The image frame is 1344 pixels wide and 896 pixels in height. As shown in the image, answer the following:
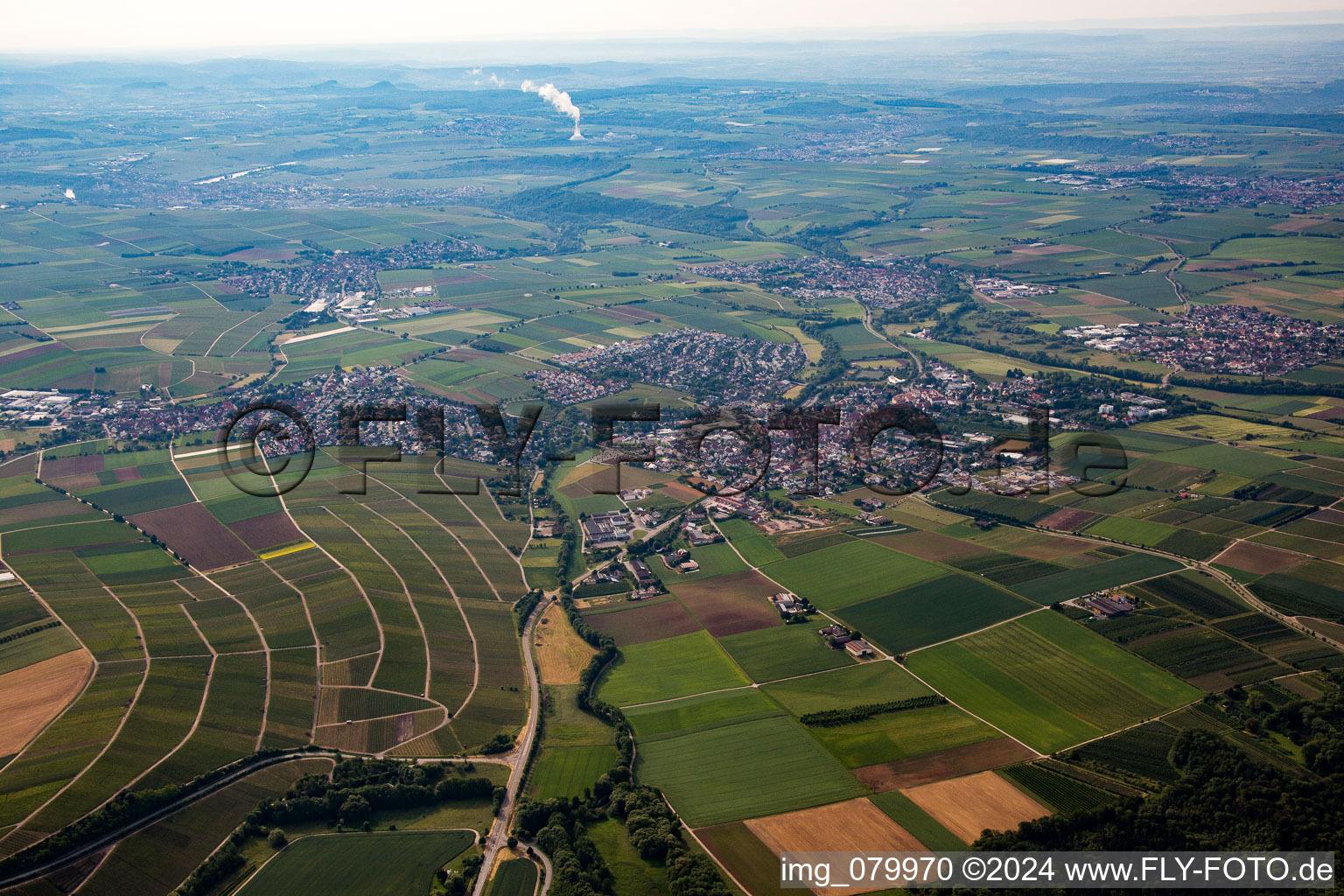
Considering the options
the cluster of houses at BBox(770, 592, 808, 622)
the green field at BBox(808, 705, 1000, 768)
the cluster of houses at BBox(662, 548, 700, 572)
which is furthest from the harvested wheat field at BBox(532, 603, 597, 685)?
the green field at BBox(808, 705, 1000, 768)

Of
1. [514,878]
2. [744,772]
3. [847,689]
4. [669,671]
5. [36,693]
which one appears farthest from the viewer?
[669,671]

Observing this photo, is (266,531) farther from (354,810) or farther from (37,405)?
(37,405)

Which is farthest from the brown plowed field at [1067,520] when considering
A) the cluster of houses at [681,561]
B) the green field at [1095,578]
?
the cluster of houses at [681,561]

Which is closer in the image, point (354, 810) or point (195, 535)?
point (354, 810)

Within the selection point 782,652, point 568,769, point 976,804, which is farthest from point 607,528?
point 976,804

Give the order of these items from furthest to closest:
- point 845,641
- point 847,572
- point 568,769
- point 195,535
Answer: point 195,535 → point 847,572 → point 845,641 → point 568,769

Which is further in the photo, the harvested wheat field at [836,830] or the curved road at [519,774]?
the curved road at [519,774]

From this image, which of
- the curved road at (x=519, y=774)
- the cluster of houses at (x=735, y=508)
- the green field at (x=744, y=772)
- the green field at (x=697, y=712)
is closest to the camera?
the curved road at (x=519, y=774)

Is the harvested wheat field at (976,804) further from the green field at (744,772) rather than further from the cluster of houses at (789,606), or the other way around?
the cluster of houses at (789,606)

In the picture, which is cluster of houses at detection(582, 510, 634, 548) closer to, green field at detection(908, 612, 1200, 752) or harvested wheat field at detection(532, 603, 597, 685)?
harvested wheat field at detection(532, 603, 597, 685)
